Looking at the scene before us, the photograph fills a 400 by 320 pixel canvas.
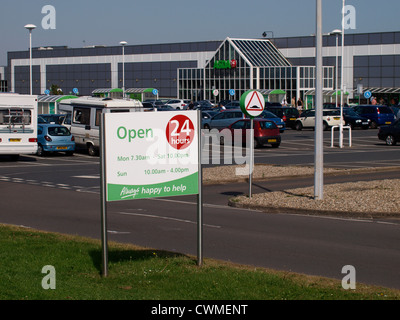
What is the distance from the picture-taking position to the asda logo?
74875 millimetres

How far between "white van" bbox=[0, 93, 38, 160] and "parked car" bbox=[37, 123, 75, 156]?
2.64m

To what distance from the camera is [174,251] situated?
10.4 metres

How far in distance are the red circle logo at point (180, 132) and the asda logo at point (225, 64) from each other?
66795 mm

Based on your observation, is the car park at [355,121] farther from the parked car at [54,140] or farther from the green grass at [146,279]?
the green grass at [146,279]

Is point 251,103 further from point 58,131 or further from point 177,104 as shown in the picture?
point 177,104

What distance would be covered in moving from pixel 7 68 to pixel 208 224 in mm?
96962

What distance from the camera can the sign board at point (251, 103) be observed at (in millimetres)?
17058

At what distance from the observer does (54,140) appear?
31.9 m

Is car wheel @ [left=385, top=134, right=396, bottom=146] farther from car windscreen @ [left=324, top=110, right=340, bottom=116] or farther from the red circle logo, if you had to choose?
the red circle logo

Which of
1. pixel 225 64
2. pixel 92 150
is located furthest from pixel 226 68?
pixel 92 150

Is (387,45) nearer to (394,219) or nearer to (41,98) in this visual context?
(41,98)

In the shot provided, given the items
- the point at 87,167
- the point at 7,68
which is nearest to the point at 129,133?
the point at 87,167

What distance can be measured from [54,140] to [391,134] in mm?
17886
